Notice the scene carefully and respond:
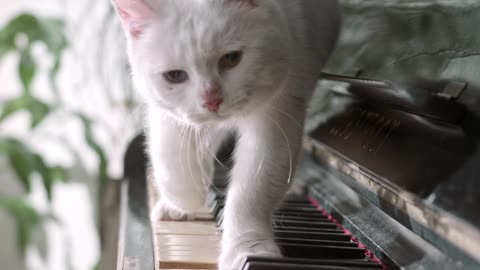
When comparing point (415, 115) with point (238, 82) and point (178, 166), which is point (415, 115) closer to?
point (238, 82)

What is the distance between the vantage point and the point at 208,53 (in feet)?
2.96

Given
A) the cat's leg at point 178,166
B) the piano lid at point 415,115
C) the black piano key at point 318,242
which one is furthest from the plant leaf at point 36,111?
the black piano key at point 318,242

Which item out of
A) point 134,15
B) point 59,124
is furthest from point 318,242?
point 59,124

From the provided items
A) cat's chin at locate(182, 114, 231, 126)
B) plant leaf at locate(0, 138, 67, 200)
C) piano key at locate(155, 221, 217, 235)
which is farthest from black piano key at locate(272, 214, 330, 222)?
plant leaf at locate(0, 138, 67, 200)

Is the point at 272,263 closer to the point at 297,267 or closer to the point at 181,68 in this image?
the point at 297,267

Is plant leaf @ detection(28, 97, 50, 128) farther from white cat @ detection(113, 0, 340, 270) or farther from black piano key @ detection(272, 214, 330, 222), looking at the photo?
black piano key @ detection(272, 214, 330, 222)

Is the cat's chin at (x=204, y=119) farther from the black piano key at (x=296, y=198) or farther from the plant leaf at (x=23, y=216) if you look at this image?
the plant leaf at (x=23, y=216)

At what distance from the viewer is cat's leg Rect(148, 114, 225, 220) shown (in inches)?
44.7

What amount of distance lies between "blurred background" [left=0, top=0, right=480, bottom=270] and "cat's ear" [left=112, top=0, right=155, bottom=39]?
0.17m

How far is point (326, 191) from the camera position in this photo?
1.19 m

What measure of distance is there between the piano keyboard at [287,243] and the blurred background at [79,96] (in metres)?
0.24

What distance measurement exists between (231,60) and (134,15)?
0.18 m

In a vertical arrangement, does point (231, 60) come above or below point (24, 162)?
above

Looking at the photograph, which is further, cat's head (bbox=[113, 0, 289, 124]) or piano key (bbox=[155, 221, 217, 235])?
piano key (bbox=[155, 221, 217, 235])
